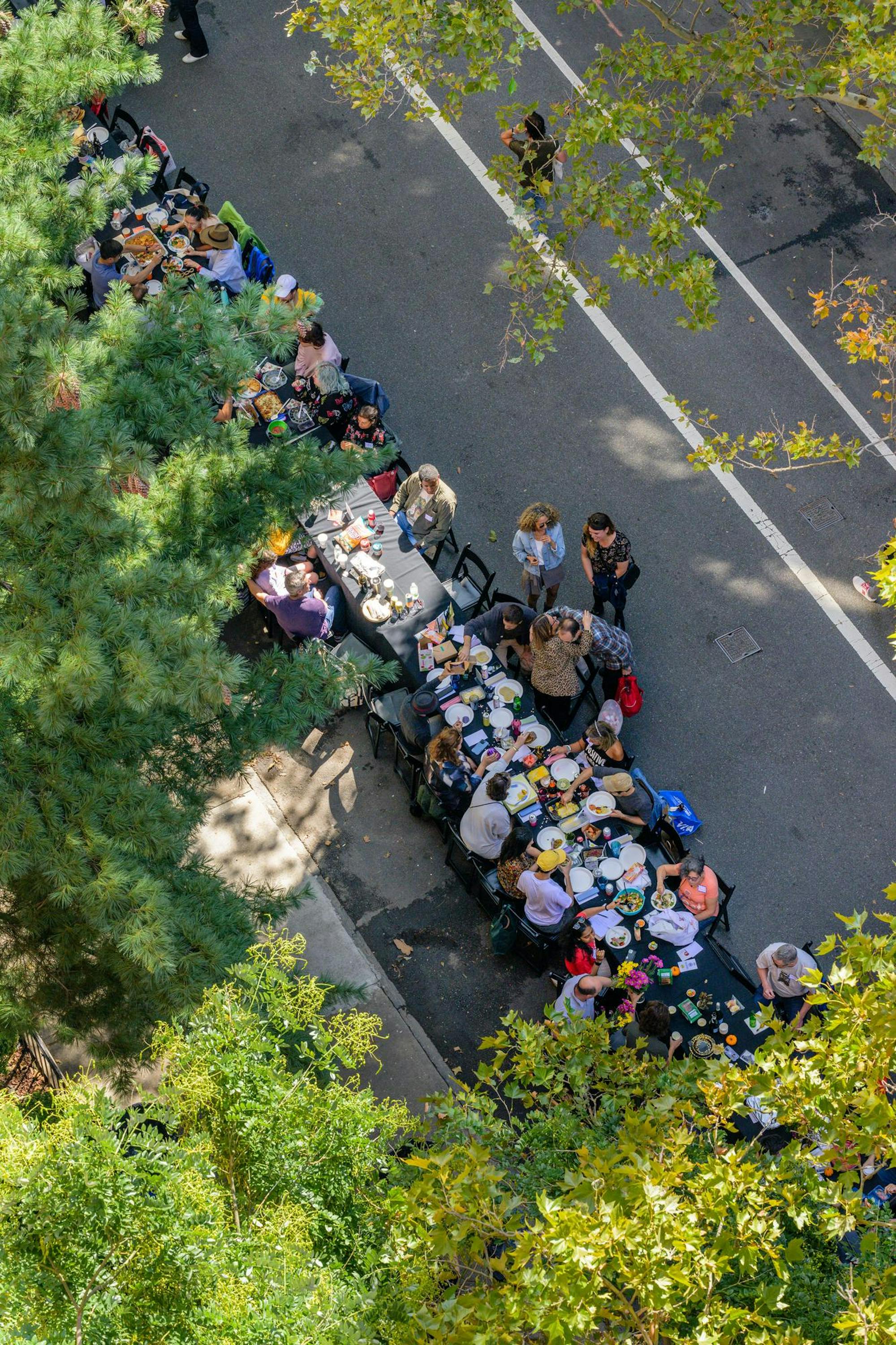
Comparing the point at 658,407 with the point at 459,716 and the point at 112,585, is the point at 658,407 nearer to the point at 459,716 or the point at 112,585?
the point at 459,716

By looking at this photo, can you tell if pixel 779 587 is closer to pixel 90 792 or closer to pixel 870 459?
pixel 870 459

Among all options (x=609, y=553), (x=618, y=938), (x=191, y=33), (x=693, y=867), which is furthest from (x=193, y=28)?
(x=618, y=938)

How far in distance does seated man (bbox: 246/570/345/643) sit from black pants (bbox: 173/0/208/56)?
855 centimetres

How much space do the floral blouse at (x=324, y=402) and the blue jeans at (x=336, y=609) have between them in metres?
1.85

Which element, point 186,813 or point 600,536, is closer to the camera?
point 186,813

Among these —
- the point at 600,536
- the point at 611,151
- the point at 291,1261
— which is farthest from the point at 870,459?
the point at 291,1261

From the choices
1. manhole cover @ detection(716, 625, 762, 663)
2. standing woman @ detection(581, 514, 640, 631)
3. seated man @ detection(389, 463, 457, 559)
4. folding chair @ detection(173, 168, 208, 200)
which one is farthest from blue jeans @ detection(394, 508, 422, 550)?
folding chair @ detection(173, 168, 208, 200)

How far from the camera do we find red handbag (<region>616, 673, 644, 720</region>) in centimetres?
1070

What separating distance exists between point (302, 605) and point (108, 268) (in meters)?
4.77

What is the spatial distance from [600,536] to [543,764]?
91.6 inches

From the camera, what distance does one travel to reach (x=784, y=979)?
9016mm

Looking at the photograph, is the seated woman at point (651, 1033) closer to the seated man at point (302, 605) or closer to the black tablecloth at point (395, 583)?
the black tablecloth at point (395, 583)

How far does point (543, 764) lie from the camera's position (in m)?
10.0

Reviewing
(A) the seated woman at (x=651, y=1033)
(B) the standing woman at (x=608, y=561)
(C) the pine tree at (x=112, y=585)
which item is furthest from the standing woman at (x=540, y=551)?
(A) the seated woman at (x=651, y=1033)
